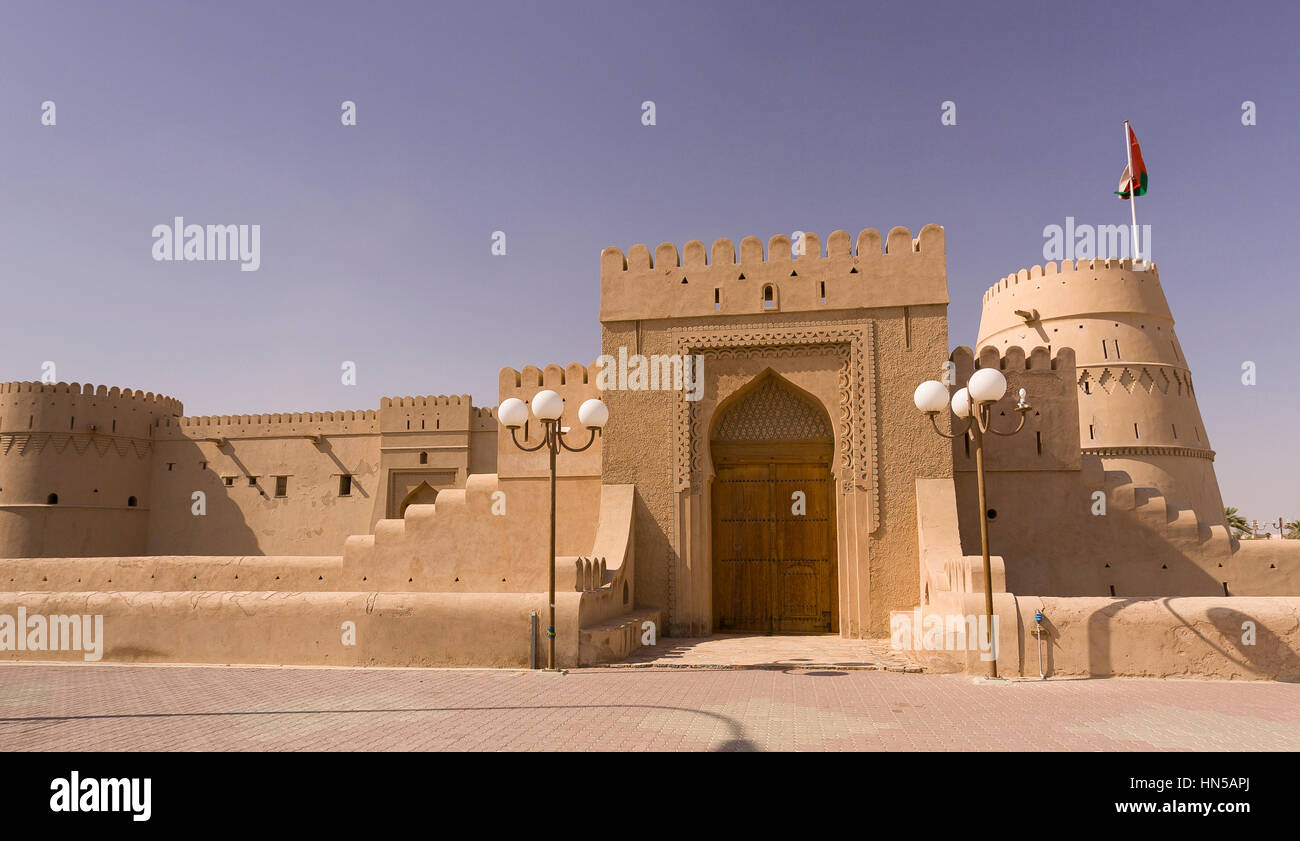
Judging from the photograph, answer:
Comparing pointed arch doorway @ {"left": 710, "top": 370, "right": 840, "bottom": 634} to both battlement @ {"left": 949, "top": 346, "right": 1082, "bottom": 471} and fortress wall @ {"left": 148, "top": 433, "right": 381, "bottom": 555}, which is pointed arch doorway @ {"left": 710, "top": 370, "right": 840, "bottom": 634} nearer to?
battlement @ {"left": 949, "top": 346, "right": 1082, "bottom": 471}

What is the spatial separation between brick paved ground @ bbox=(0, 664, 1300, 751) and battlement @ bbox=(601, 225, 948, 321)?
5.34 meters

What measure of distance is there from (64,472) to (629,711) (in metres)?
26.0

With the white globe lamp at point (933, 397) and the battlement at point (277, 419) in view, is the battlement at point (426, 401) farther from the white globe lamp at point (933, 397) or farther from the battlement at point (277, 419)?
the white globe lamp at point (933, 397)

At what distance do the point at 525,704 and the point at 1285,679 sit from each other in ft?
22.6

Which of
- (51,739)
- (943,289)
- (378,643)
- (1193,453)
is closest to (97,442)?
(378,643)

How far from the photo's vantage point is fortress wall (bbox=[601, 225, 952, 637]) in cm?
1066

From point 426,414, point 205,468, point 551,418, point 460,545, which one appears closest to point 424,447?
point 426,414

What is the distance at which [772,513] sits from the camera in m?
11.6

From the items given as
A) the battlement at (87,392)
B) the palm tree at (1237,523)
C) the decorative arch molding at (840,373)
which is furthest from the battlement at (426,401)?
the palm tree at (1237,523)

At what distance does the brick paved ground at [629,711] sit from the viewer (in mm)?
5168

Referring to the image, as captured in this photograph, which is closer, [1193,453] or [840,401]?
[840,401]

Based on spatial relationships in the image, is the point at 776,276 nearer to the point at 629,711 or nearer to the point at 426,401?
the point at 629,711
